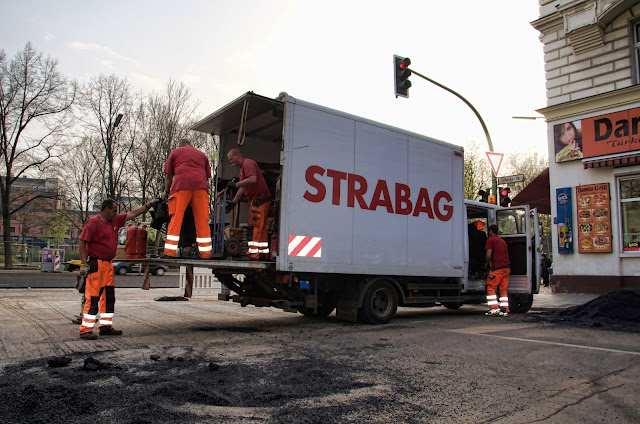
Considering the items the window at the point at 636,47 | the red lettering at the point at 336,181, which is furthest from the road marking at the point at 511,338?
the window at the point at 636,47

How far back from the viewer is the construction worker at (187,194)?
6.38 metres

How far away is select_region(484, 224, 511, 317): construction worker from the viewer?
30.1 feet

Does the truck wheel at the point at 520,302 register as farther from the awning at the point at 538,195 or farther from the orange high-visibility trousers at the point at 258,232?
the awning at the point at 538,195

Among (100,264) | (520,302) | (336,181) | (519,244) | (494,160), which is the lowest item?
(520,302)

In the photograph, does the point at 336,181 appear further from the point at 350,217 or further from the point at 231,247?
the point at 231,247

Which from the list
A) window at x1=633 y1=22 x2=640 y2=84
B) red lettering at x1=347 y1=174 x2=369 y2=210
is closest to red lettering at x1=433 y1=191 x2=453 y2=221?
red lettering at x1=347 y1=174 x2=369 y2=210

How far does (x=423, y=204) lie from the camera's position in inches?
328

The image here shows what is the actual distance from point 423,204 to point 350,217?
1.77 m

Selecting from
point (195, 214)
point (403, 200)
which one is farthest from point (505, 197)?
point (195, 214)

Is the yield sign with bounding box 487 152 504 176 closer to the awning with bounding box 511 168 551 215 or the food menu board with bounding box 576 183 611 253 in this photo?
the food menu board with bounding box 576 183 611 253

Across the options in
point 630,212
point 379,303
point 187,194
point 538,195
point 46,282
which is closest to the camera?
point 187,194

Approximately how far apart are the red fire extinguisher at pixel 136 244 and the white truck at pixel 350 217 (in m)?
1.06

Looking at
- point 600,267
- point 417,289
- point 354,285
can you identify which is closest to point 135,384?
point 354,285

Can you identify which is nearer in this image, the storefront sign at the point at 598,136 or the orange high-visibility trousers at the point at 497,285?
the orange high-visibility trousers at the point at 497,285
